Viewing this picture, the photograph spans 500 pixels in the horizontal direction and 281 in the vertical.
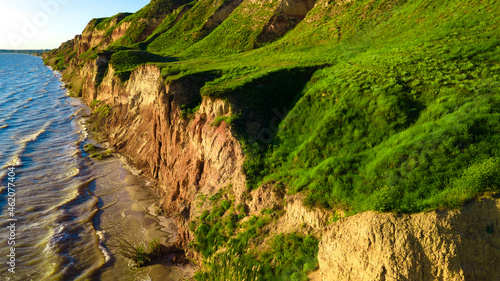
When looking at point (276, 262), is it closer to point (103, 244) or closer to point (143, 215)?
point (103, 244)

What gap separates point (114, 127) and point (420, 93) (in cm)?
3685

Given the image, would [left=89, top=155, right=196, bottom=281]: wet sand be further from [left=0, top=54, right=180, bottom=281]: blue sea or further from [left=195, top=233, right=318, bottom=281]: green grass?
[left=195, top=233, right=318, bottom=281]: green grass

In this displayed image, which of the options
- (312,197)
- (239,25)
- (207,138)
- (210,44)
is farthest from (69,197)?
(239,25)

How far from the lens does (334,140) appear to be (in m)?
16.8

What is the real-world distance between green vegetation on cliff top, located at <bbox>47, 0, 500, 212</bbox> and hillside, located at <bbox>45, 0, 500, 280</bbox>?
77 millimetres

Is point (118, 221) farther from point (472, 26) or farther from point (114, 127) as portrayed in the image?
point (472, 26)

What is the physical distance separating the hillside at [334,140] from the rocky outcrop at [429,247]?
0.21 ft

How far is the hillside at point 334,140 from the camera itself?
1153cm

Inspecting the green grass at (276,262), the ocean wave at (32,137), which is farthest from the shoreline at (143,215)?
the ocean wave at (32,137)

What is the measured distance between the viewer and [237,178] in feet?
58.9

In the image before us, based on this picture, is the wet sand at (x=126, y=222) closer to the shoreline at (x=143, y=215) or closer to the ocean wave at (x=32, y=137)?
the shoreline at (x=143, y=215)

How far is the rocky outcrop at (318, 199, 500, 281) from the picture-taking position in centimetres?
959

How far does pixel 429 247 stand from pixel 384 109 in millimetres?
8865

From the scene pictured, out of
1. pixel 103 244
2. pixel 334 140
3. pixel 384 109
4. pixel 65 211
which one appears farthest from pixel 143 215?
pixel 384 109
